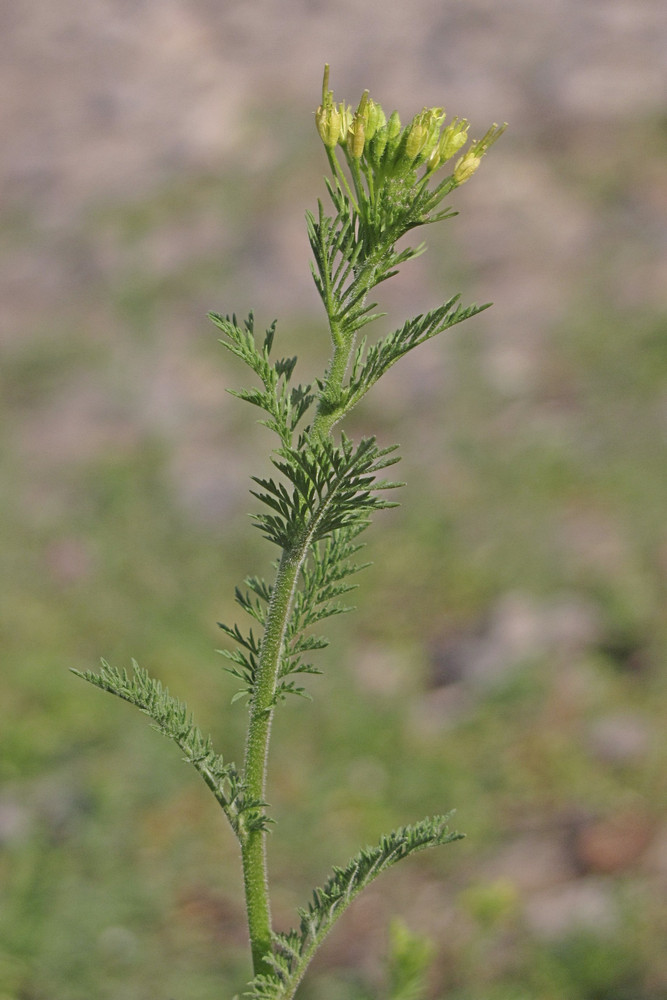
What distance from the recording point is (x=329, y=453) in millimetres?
1190

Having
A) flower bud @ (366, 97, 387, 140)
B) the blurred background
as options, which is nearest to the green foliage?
flower bud @ (366, 97, 387, 140)

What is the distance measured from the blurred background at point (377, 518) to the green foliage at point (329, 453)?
0.91 meters

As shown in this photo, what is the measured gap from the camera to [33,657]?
4309 mm

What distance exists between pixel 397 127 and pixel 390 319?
18.6 feet

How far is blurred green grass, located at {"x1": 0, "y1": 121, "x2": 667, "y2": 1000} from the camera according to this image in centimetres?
295

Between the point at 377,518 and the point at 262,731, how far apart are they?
4143 mm

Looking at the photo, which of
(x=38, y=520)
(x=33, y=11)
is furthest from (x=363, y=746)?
(x=33, y=11)

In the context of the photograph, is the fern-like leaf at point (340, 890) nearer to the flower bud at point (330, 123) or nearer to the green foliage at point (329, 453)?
the green foliage at point (329, 453)

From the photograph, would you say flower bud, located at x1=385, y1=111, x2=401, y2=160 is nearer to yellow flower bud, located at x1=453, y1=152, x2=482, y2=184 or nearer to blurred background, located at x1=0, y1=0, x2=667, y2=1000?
yellow flower bud, located at x1=453, y1=152, x2=482, y2=184

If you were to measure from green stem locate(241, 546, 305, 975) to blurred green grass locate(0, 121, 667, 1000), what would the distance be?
1152mm

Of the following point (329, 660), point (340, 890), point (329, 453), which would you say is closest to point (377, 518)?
point (329, 660)

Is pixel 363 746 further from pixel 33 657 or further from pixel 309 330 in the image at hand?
pixel 309 330

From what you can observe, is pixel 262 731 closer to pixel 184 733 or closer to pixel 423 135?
pixel 184 733

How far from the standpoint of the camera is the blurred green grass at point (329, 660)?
2951mm
